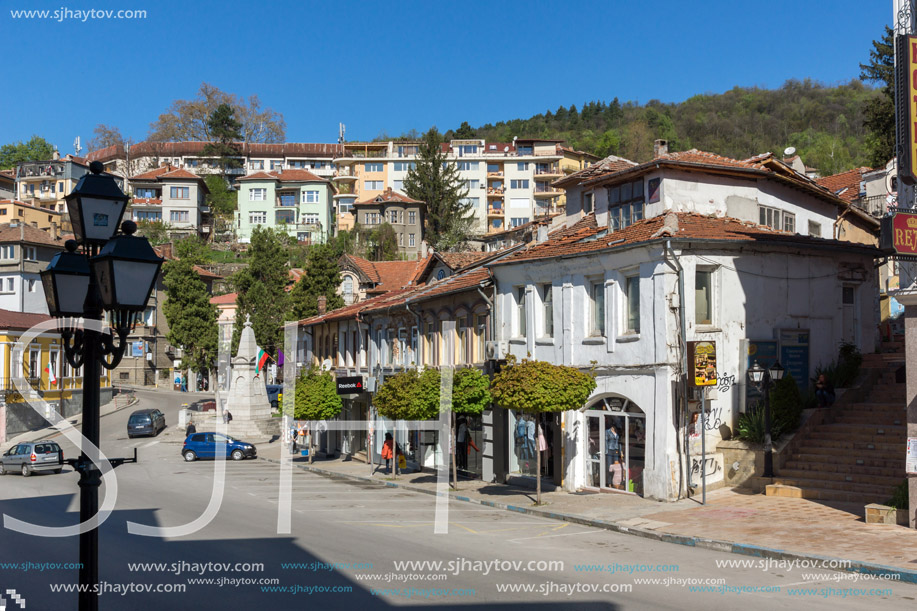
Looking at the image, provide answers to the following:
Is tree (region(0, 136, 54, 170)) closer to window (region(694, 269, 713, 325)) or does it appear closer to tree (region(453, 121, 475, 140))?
tree (region(453, 121, 475, 140))

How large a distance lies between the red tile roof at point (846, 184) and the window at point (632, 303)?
22.1 meters

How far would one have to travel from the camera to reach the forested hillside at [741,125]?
10419 centimetres

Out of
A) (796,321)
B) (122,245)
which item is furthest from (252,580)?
(796,321)

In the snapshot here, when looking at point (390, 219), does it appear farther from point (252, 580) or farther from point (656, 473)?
point (252, 580)

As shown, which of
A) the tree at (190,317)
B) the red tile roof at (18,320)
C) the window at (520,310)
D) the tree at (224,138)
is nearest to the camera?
the window at (520,310)

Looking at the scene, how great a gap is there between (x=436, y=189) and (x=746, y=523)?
79.3 m

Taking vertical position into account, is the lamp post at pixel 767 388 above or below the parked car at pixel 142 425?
above

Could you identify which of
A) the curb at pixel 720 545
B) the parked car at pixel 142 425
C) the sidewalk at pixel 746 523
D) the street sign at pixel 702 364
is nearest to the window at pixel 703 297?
the street sign at pixel 702 364

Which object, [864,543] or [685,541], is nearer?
[864,543]

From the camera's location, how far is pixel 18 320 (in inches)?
2299

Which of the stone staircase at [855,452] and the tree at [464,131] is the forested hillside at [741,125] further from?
the stone staircase at [855,452]

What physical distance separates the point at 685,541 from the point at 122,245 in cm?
1336

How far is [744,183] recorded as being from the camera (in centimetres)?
2620

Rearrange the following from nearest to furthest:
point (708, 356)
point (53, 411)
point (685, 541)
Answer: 1. point (685, 541)
2. point (708, 356)
3. point (53, 411)
